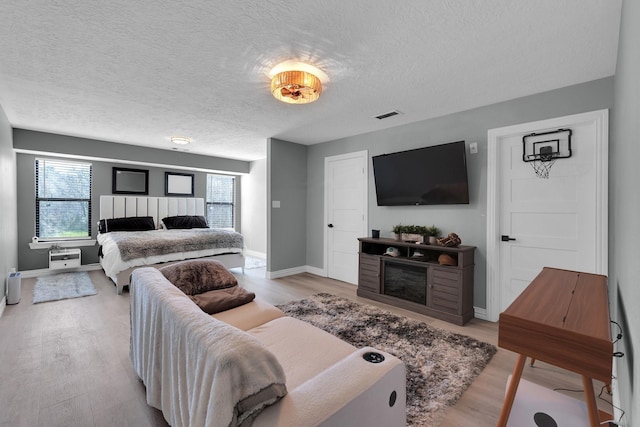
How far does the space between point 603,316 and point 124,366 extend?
10.1ft

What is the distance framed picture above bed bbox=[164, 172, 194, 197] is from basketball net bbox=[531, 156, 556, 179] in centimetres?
659

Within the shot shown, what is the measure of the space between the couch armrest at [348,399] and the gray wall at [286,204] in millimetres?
3870

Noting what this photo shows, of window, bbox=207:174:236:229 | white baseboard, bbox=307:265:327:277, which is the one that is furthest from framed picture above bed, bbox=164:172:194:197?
white baseboard, bbox=307:265:327:277

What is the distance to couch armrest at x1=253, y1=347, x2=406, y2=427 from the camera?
876 mm

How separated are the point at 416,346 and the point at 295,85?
99.6 inches

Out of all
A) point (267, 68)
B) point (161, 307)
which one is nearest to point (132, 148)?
point (267, 68)

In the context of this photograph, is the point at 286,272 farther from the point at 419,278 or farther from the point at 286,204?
the point at 419,278

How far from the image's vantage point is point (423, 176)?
368cm

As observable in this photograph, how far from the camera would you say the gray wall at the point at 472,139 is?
2711mm

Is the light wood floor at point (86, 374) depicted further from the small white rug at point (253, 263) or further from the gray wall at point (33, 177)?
the small white rug at point (253, 263)

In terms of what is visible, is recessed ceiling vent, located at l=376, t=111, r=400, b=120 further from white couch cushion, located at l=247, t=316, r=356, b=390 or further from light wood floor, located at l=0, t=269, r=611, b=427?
white couch cushion, located at l=247, t=316, r=356, b=390

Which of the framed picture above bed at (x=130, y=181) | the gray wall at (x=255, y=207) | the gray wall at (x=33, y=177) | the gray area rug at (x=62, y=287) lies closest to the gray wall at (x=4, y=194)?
the gray area rug at (x=62, y=287)

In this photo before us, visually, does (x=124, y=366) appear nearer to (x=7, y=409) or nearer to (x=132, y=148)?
(x=7, y=409)

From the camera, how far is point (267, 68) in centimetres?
243
